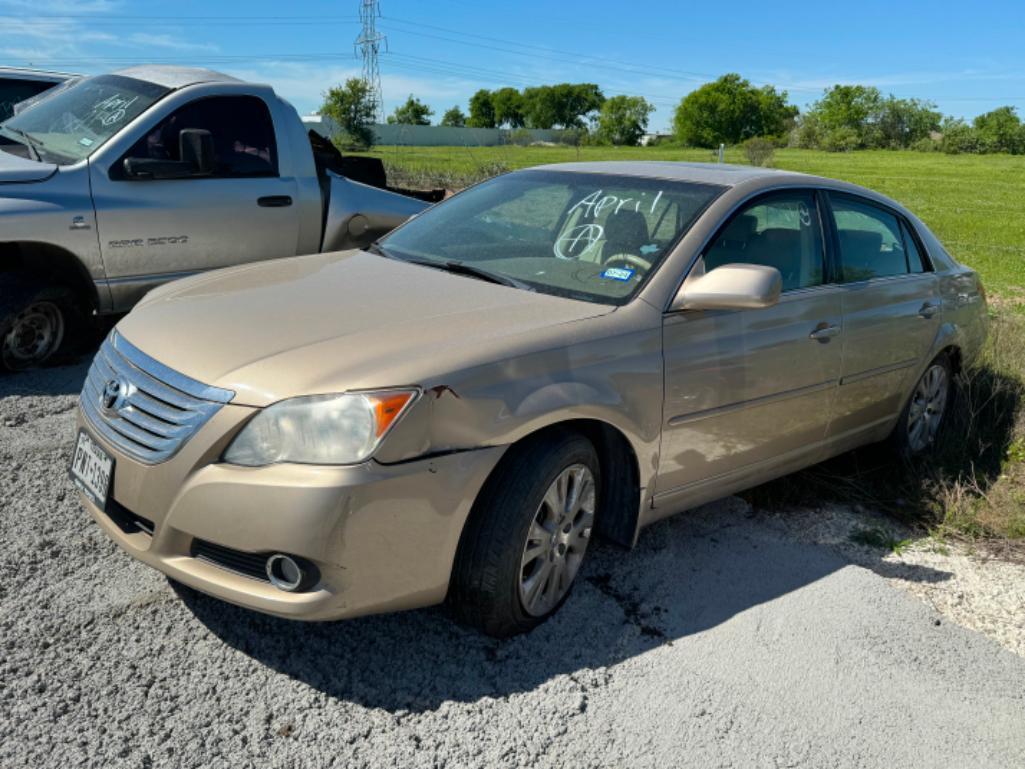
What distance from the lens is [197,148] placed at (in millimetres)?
5828

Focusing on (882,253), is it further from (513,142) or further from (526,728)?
(513,142)

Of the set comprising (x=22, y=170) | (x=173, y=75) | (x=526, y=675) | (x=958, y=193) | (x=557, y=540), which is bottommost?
(x=958, y=193)

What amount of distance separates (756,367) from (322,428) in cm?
194

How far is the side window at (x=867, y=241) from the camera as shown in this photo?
446cm

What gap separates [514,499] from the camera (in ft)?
9.66

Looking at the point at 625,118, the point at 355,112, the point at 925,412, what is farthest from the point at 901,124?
the point at 925,412

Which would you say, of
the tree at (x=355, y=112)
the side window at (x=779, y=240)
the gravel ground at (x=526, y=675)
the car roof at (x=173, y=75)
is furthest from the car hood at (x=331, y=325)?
the tree at (x=355, y=112)

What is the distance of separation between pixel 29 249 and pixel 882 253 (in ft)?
16.1

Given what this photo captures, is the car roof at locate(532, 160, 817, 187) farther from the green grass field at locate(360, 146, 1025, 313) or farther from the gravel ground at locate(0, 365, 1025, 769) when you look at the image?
the green grass field at locate(360, 146, 1025, 313)

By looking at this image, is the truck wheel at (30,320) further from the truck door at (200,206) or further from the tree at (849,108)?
the tree at (849,108)

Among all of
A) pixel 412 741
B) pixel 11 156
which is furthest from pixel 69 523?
pixel 11 156

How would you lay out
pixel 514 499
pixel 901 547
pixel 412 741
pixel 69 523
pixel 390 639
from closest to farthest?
pixel 412 741
pixel 514 499
pixel 390 639
pixel 69 523
pixel 901 547

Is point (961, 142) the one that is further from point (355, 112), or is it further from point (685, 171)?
point (685, 171)

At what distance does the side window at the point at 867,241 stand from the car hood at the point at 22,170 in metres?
4.39
